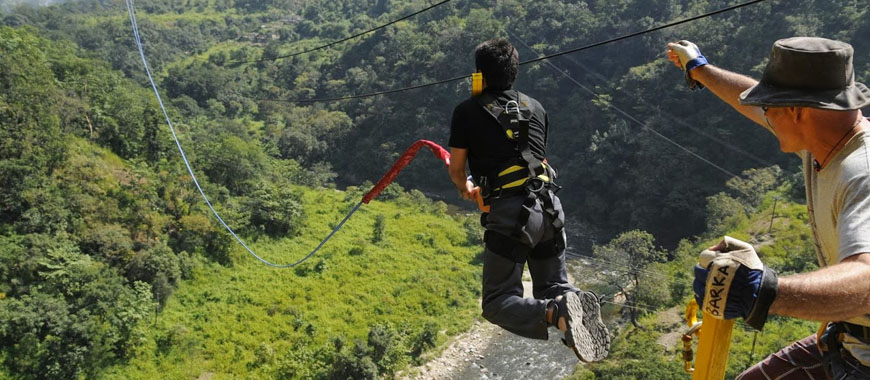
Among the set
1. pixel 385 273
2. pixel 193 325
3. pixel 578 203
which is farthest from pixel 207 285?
pixel 578 203

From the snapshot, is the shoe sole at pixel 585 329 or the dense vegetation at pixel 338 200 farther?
the dense vegetation at pixel 338 200

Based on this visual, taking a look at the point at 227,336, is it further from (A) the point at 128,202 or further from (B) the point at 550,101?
(B) the point at 550,101

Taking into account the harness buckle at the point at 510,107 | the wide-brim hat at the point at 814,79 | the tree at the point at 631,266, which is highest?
the wide-brim hat at the point at 814,79

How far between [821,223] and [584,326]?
1237 millimetres

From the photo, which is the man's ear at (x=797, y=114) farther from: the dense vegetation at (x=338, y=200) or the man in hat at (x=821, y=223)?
the dense vegetation at (x=338, y=200)

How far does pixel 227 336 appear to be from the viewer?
1794 cm

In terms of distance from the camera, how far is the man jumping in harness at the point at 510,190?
3002mm

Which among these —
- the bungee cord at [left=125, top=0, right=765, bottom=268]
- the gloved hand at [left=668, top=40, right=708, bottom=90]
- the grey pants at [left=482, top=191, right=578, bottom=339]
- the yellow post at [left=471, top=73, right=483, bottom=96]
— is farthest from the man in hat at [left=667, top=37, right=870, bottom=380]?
the bungee cord at [left=125, top=0, right=765, bottom=268]

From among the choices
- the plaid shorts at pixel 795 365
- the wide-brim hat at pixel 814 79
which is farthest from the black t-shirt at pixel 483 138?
the wide-brim hat at pixel 814 79

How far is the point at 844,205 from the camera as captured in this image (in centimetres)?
→ 156

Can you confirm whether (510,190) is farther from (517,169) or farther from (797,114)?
(797,114)

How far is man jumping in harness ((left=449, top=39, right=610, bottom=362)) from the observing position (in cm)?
300

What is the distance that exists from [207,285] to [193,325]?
1.88 meters

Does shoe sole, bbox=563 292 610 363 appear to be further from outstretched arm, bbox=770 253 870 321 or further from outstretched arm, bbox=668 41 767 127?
outstretched arm, bbox=770 253 870 321
